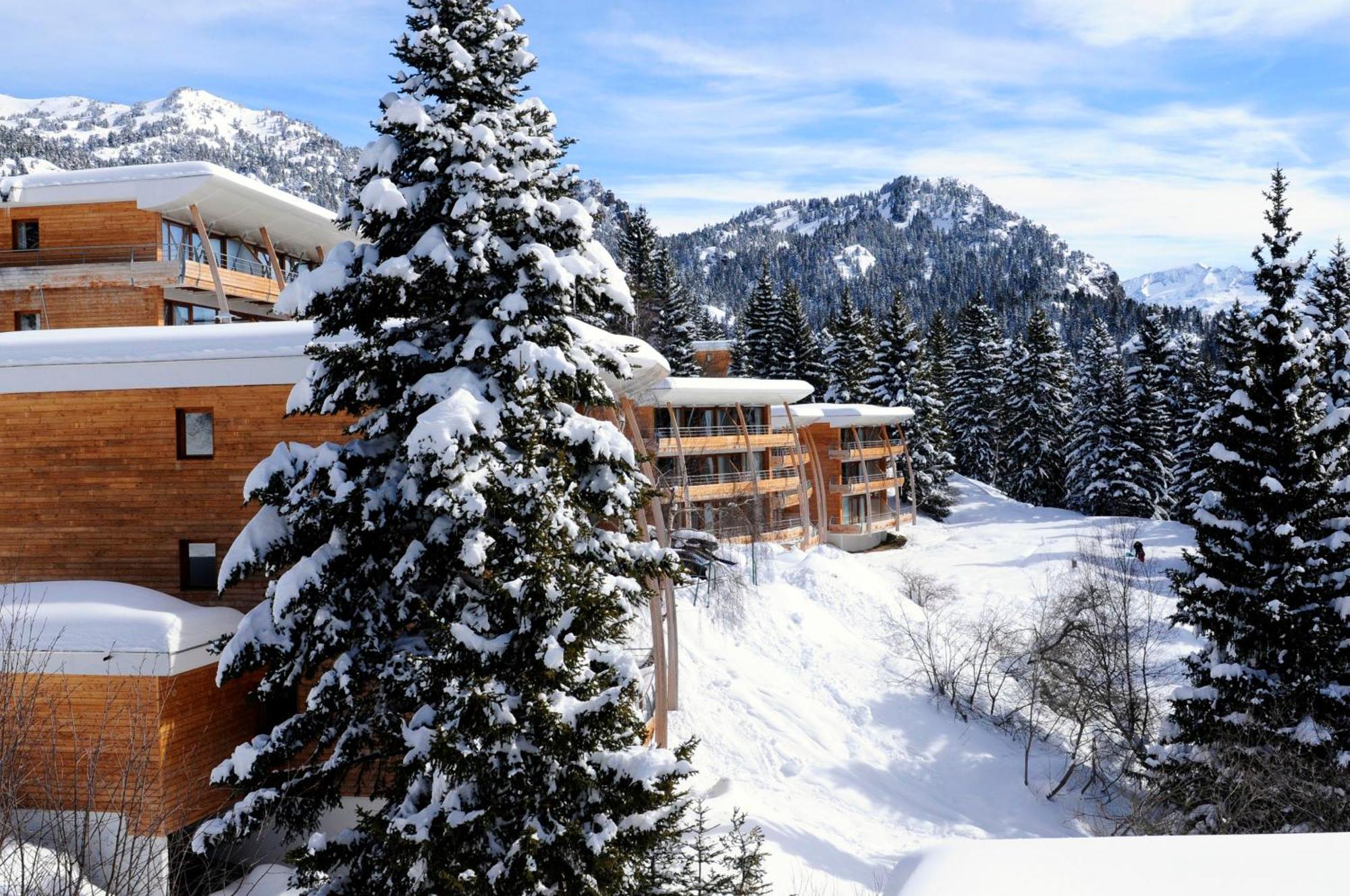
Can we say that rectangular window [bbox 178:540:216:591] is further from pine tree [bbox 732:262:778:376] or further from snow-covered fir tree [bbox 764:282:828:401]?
pine tree [bbox 732:262:778:376]

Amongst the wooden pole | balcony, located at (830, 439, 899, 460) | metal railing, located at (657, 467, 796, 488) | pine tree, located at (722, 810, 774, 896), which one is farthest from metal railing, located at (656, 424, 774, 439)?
pine tree, located at (722, 810, 774, 896)

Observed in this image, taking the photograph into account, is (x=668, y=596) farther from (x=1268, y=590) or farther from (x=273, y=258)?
(x=273, y=258)

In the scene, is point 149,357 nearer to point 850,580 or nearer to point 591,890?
point 591,890

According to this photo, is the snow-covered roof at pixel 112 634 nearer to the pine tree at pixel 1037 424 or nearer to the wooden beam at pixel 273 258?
the wooden beam at pixel 273 258

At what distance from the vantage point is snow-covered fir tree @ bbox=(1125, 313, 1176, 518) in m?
63.1

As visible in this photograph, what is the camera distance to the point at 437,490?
9.91m

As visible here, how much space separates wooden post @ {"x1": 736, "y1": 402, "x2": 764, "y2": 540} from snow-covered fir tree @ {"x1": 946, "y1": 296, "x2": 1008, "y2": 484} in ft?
118

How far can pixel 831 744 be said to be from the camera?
27.3 meters

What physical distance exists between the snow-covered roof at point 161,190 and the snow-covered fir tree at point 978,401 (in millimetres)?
60208

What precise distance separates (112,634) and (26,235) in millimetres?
20726

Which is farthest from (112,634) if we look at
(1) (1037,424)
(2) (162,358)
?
(1) (1037,424)

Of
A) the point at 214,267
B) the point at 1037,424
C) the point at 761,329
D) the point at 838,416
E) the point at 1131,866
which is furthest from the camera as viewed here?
the point at 1037,424

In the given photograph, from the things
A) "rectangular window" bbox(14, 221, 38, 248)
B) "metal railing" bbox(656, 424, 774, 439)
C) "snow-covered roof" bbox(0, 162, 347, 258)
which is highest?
"snow-covered roof" bbox(0, 162, 347, 258)

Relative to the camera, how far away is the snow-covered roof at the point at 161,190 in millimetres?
26516
